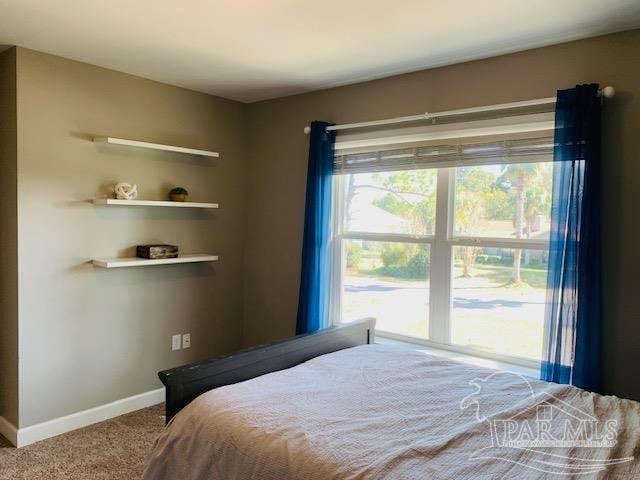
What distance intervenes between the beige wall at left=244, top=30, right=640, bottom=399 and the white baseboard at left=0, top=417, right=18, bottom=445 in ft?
5.65

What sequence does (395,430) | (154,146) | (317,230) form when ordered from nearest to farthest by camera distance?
(395,430), (154,146), (317,230)

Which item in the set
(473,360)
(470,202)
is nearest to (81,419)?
(473,360)

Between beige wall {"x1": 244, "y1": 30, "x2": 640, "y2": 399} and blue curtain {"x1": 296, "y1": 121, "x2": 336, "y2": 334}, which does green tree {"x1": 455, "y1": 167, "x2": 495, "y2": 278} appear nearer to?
beige wall {"x1": 244, "y1": 30, "x2": 640, "y2": 399}

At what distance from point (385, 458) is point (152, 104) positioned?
9.32 ft

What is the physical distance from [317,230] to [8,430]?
2297 mm

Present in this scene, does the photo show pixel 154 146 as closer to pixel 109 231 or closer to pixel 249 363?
pixel 109 231

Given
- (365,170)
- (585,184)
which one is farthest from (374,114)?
(585,184)

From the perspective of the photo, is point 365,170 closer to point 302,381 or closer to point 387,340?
point 387,340

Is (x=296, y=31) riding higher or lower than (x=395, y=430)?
higher

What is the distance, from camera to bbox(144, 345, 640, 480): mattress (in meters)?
1.36

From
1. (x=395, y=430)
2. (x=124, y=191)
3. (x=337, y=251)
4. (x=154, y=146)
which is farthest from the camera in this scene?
(x=337, y=251)

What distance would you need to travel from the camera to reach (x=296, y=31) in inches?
91.6

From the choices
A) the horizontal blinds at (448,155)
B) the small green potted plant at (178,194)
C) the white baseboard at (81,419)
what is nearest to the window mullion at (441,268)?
the horizontal blinds at (448,155)

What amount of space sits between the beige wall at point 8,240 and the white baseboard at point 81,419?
0.34ft
